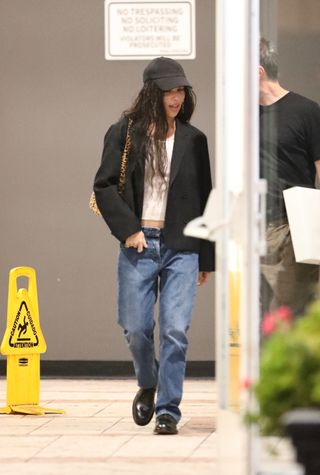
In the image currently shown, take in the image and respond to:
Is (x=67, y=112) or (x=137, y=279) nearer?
(x=137, y=279)

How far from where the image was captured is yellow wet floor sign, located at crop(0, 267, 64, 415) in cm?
824

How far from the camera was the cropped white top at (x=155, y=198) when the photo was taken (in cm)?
709

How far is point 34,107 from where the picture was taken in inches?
417

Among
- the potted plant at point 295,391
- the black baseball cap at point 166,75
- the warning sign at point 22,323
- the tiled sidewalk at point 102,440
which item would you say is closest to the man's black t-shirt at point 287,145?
the black baseball cap at point 166,75

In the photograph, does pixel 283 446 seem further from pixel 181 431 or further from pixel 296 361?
pixel 181 431

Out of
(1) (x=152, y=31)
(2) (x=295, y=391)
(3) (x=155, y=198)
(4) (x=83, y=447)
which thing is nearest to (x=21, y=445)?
(4) (x=83, y=447)

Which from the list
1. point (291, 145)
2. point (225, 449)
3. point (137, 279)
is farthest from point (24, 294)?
point (225, 449)

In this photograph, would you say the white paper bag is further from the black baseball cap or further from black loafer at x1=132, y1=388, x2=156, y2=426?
black loafer at x1=132, y1=388, x2=156, y2=426

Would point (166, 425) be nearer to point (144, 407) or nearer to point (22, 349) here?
point (144, 407)

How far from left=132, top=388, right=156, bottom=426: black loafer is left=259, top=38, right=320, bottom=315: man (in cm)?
133

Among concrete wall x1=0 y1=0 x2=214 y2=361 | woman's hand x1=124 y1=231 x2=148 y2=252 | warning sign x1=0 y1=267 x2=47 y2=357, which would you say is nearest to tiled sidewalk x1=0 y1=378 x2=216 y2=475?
warning sign x1=0 y1=267 x2=47 y2=357

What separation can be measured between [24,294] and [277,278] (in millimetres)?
2691

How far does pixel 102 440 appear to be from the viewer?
6762 mm

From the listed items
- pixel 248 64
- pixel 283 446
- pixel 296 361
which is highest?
pixel 248 64
